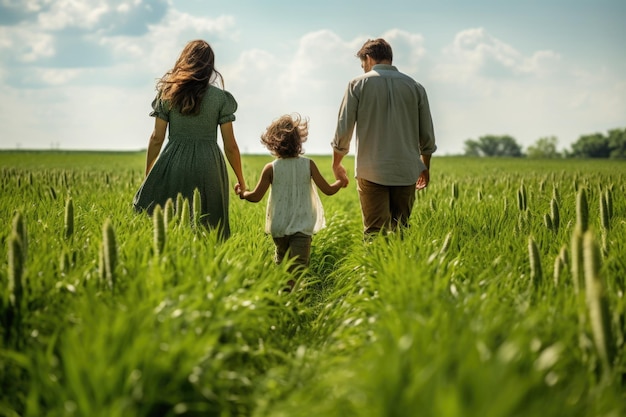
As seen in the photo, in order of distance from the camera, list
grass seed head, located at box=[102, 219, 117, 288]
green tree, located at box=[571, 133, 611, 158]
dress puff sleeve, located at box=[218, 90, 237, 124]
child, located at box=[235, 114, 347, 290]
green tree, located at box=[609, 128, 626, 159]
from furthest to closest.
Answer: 1. green tree, located at box=[571, 133, 611, 158]
2. green tree, located at box=[609, 128, 626, 159]
3. dress puff sleeve, located at box=[218, 90, 237, 124]
4. child, located at box=[235, 114, 347, 290]
5. grass seed head, located at box=[102, 219, 117, 288]

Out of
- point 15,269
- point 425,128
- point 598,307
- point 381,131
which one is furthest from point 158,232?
point 425,128

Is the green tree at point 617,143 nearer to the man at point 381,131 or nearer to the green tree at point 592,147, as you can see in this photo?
the green tree at point 592,147

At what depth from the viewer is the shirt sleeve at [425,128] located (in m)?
6.26

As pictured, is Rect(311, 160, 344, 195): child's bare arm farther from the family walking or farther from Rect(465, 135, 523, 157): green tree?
Rect(465, 135, 523, 157): green tree

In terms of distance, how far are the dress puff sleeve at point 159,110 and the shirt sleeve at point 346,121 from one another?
1.69m

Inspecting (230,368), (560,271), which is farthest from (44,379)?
(560,271)

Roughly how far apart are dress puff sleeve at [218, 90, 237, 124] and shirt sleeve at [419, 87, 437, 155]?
1942mm

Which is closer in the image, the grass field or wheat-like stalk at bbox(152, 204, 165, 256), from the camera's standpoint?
the grass field

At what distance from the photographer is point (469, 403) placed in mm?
2121

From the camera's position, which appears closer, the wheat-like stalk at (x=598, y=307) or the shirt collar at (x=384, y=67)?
the wheat-like stalk at (x=598, y=307)

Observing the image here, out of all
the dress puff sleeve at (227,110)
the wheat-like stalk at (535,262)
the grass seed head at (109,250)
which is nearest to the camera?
the grass seed head at (109,250)

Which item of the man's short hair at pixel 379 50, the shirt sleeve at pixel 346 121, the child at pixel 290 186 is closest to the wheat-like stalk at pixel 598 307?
the child at pixel 290 186

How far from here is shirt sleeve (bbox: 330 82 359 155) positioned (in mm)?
6062

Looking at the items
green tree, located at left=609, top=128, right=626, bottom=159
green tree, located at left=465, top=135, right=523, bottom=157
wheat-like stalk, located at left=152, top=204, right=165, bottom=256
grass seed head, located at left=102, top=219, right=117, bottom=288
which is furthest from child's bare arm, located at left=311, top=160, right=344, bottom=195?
green tree, located at left=465, top=135, right=523, bottom=157
